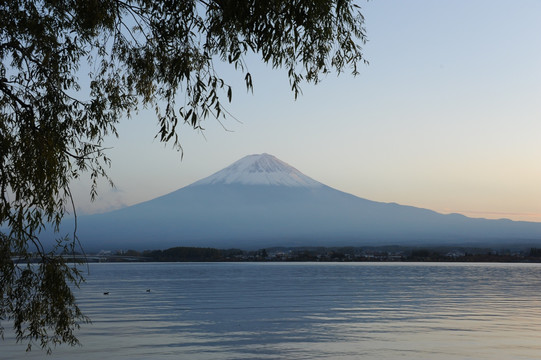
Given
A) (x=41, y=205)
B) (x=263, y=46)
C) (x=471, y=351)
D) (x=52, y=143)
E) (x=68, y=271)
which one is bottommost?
(x=471, y=351)

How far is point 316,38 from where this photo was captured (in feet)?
34.3

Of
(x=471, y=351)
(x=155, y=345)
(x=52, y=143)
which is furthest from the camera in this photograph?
(x=155, y=345)

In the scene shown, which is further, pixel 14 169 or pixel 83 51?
pixel 83 51

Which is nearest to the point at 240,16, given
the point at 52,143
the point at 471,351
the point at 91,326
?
the point at 52,143

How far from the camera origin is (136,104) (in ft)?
43.1

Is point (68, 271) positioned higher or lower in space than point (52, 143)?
lower

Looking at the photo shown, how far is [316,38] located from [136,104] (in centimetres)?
423

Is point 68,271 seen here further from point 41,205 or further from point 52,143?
point 52,143

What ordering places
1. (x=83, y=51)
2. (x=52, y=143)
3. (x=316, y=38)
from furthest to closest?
1. (x=83, y=51)
2. (x=52, y=143)
3. (x=316, y=38)

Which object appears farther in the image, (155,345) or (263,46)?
(155,345)

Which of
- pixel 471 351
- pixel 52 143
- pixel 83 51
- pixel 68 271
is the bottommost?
pixel 471 351

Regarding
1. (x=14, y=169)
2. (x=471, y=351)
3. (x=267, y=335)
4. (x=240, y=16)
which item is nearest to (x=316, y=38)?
(x=240, y=16)

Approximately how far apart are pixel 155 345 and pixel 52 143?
15.3 metres

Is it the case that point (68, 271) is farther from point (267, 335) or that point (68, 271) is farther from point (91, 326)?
point (91, 326)
